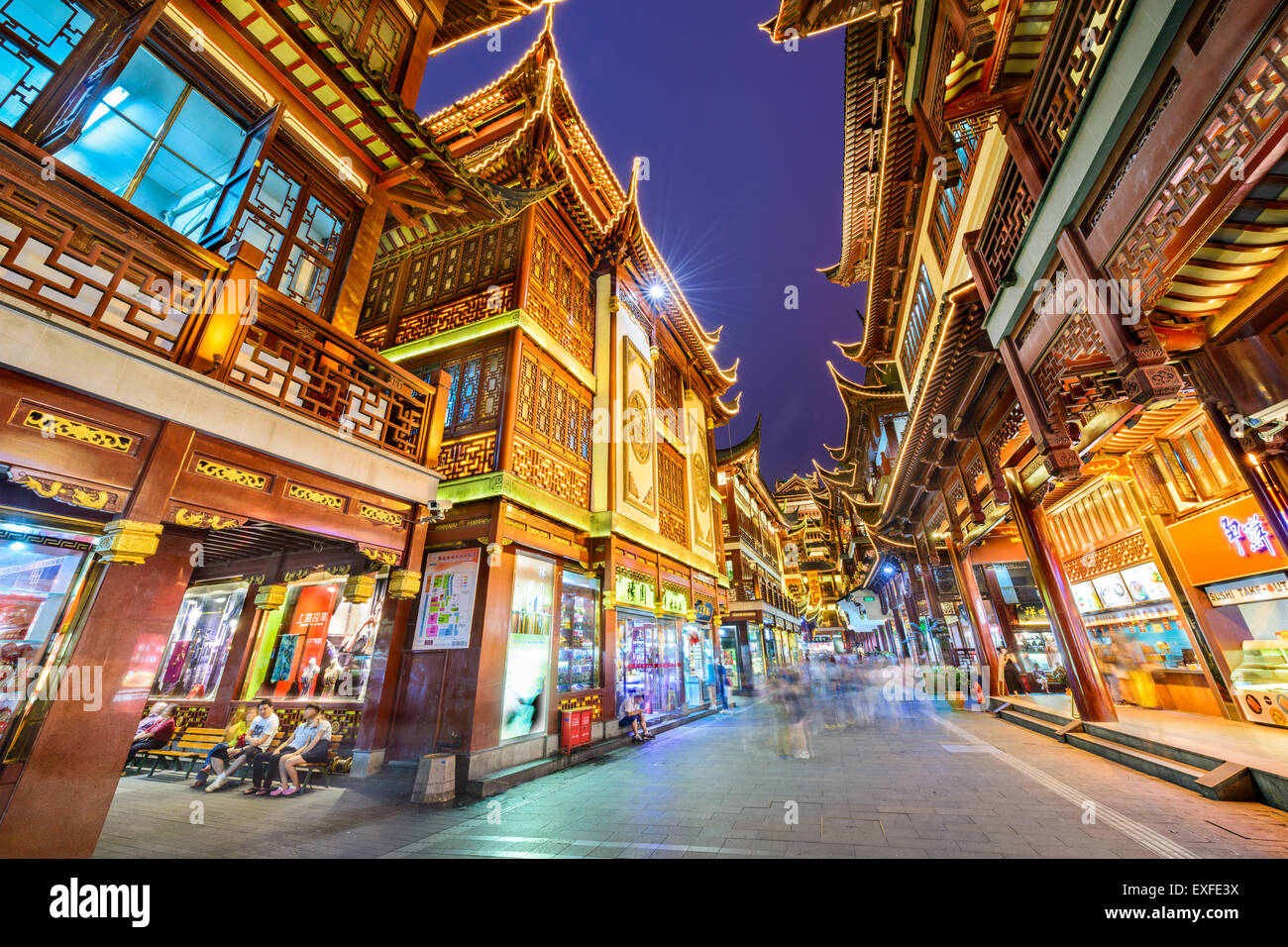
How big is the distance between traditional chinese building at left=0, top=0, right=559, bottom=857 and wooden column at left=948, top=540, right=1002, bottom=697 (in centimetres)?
1444

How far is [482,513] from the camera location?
8570 mm

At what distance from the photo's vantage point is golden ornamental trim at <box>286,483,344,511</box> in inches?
207

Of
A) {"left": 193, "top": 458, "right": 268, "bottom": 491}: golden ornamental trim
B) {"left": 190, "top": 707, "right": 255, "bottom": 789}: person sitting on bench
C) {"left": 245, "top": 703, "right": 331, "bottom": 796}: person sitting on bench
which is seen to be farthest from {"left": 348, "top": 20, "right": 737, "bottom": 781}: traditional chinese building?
{"left": 193, "top": 458, "right": 268, "bottom": 491}: golden ornamental trim

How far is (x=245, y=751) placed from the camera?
7242mm

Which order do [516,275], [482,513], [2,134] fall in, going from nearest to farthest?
[2,134], [482,513], [516,275]

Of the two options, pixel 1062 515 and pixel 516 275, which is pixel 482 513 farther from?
pixel 1062 515

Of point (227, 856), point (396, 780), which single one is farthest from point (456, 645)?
point (227, 856)

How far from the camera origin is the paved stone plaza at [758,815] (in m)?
3.96

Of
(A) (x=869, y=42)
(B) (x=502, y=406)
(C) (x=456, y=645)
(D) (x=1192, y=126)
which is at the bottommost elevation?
(C) (x=456, y=645)

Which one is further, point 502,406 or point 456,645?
point 502,406

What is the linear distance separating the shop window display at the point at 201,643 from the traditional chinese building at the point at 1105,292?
14.4 m

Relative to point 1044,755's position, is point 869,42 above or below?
above
